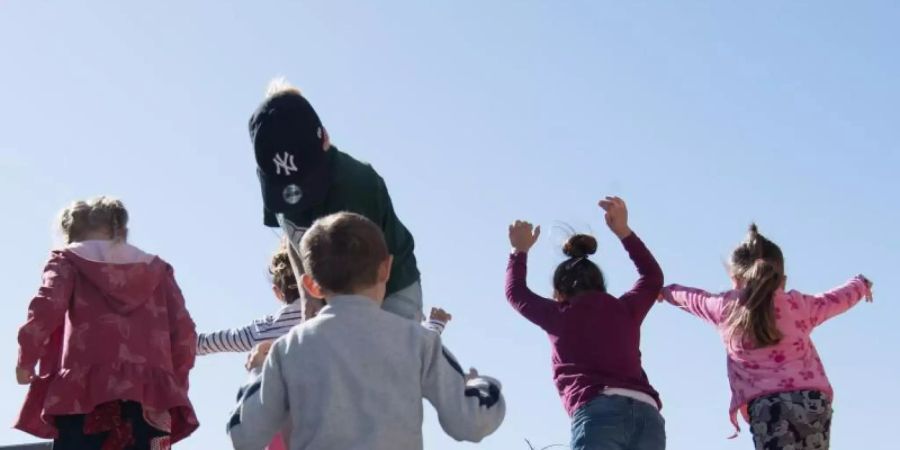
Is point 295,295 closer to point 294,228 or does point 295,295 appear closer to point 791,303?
point 294,228

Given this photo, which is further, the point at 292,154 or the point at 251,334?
the point at 251,334

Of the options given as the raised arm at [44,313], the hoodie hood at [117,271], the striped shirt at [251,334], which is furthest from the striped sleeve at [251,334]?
the raised arm at [44,313]

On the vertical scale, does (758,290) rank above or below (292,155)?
above

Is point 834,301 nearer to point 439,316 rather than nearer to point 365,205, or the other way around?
point 439,316

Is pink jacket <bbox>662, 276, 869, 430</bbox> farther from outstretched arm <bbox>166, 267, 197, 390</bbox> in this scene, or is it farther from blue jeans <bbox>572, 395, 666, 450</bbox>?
outstretched arm <bbox>166, 267, 197, 390</bbox>

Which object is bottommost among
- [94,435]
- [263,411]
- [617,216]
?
[263,411]

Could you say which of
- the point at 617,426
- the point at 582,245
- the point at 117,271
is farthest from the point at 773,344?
the point at 117,271

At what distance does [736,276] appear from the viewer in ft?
27.1

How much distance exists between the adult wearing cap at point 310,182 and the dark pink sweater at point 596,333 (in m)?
1.73

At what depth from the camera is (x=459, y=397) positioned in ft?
15.4

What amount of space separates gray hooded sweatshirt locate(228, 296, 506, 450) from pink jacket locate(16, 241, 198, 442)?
2185mm

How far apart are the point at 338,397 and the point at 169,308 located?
2.82 metres

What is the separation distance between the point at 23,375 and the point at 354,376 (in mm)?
2751

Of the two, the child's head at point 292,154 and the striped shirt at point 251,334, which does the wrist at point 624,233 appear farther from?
the child's head at point 292,154
